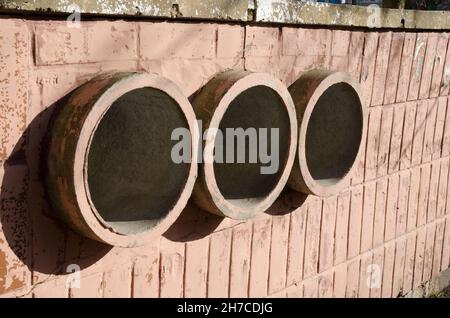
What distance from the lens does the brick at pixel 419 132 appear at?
170 inches

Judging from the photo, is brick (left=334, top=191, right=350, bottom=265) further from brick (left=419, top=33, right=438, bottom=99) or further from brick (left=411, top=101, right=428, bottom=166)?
brick (left=419, top=33, right=438, bottom=99)

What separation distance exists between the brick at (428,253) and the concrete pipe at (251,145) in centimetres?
214

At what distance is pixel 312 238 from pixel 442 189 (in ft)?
5.63

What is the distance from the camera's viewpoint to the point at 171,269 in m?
2.76

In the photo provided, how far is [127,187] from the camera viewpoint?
2.58 metres

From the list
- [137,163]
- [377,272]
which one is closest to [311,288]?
[377,272]

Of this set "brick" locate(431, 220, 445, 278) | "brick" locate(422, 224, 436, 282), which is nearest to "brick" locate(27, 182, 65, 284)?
"brick" locate(422, 224, 436, 282)

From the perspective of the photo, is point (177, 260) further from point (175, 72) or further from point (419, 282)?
point (419, 282)

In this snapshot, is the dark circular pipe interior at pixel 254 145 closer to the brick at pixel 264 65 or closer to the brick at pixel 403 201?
the brick at pixel 264 65

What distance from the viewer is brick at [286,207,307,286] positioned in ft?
11.1

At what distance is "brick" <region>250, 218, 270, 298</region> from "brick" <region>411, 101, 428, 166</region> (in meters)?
1.58

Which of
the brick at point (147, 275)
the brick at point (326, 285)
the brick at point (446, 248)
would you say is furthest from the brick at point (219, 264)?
the brick at point (446, 248)

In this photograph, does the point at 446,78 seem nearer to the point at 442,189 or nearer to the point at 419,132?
the point at 419,132
